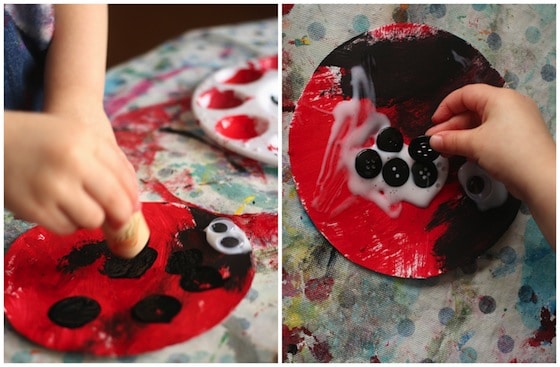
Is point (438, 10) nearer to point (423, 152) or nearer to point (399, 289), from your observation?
point (423, 152)

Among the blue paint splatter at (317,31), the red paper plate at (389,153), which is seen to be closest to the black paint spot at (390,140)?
the red paper plate at (389,153)

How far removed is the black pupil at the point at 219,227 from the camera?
1.70 ft

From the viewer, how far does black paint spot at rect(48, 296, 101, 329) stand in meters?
0.44

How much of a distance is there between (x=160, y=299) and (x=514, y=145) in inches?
→ 12.8

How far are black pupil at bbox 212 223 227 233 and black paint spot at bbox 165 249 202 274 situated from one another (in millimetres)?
30

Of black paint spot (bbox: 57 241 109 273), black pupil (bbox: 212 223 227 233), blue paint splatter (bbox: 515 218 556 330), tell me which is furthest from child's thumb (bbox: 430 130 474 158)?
black paint spot (bbox: 57 241 109 273)

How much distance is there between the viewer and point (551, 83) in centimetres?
59

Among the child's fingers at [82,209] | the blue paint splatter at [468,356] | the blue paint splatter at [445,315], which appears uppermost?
the child's fingers at [82,209]

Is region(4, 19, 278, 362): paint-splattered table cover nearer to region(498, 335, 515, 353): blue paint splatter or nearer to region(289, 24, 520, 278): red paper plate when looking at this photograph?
region(289, 24, 520, 278): red paper plate

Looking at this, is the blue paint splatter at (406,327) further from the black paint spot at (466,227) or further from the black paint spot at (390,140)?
the black paint spot at (390,140)

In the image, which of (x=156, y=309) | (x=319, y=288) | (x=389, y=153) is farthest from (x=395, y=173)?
(x=156, y=309)

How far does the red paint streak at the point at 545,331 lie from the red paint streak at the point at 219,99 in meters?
0.41

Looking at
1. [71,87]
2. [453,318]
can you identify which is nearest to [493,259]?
[453,318]

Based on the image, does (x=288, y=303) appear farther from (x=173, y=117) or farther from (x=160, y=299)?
(x=173, y=117)
